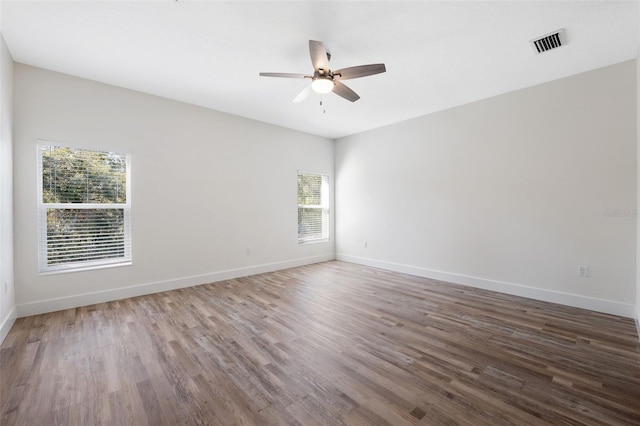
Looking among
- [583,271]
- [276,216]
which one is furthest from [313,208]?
[583,271]

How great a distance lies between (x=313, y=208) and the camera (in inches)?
239

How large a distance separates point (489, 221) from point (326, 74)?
320 cm

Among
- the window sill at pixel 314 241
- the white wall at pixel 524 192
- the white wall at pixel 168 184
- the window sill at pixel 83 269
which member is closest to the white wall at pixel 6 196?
the white wall at pixel 168 184

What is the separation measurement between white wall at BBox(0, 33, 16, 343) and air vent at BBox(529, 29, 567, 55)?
5153 millimetres

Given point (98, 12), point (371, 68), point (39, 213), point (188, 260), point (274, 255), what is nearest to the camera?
point (98, 12)

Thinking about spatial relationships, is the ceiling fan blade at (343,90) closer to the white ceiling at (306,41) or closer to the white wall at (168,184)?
the white ceiling at (306,41)

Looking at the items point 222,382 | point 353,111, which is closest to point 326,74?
point 353,111

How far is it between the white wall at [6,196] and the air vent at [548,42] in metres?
5.15

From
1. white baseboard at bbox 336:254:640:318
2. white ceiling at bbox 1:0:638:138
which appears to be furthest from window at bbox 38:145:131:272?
white baseboard at bbox 336:254:640:318

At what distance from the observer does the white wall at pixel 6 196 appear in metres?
2.51

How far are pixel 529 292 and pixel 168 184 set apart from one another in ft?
17.6

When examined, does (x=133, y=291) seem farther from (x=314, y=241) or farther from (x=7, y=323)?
(x=314, y=241)

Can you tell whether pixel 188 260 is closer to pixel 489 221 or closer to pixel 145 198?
pixel 145 198

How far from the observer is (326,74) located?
2.64 meters
